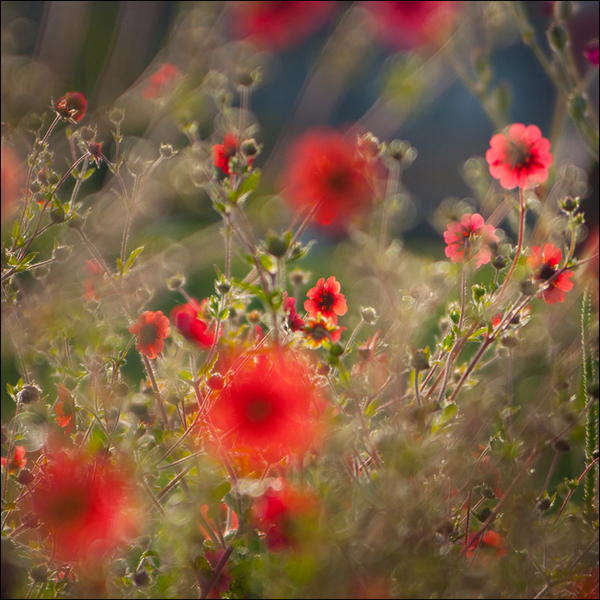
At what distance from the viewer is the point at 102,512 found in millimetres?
500

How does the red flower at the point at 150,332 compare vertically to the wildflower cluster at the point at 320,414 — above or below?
above

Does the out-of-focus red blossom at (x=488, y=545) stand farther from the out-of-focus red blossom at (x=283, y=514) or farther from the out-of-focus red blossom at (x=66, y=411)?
the out-of-focus red blossom at (x=66, y=411)

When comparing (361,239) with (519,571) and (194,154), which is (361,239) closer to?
(194,154)

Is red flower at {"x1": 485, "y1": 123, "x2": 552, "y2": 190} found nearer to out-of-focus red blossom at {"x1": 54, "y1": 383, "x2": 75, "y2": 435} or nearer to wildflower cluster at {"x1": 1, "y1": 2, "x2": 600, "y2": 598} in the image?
wildflower cluster at {"x1": 1, "y1": 2, "x2": 600, "y2": 598}

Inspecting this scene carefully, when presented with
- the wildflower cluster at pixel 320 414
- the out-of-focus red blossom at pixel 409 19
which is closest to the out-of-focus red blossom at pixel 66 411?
the wildflower cluster at pixel 320 414

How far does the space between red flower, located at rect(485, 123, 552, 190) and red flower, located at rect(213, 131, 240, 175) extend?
0.30 meters

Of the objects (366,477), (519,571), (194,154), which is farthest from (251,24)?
(519,571)

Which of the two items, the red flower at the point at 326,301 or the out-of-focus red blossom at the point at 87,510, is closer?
the out-of-focus red blossom at the point at 87,510

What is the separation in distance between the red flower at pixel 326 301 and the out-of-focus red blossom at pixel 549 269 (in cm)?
22

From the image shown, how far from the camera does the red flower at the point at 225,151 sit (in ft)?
2.04

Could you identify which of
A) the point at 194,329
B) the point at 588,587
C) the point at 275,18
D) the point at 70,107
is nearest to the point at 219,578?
the point at 194,329

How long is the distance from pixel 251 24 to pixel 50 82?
1.23ft

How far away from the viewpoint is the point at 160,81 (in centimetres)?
92

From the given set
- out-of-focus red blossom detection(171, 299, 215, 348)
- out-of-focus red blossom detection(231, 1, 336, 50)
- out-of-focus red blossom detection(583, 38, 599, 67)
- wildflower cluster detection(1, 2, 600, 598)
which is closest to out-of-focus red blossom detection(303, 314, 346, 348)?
wildflower cluster detection(1, 2, 600, 598)
